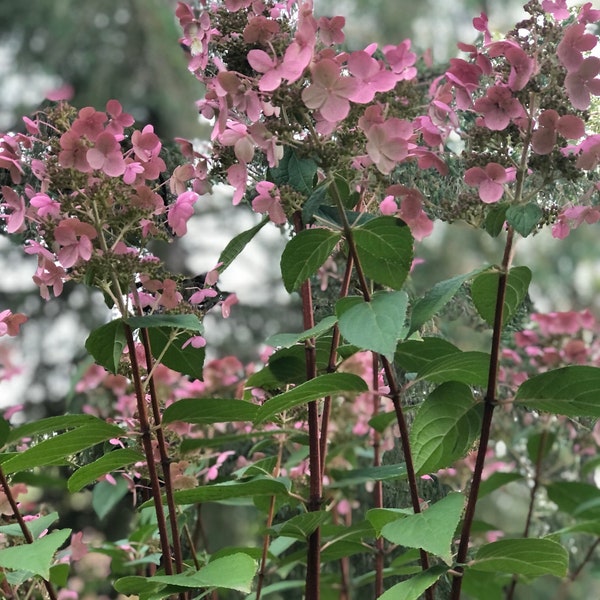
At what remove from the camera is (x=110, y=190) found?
91cm

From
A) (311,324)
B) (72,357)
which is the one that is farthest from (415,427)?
(72,357)

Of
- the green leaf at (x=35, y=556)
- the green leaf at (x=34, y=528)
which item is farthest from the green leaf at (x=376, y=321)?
the green leaf at (x=34, y=528)

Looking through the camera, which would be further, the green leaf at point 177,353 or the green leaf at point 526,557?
the green leaf at point 177,353

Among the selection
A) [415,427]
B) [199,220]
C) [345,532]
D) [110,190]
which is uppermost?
[199,220]

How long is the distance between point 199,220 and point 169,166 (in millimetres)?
3400

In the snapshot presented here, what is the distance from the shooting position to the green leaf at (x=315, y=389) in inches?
34.4

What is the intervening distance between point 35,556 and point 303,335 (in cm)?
34

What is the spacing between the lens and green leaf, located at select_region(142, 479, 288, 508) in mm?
941

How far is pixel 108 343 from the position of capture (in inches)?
38.3

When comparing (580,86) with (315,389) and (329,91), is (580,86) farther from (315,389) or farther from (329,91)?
(315,389)

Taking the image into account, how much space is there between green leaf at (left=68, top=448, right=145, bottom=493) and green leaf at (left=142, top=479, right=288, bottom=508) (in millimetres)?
66

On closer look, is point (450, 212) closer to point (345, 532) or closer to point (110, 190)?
point (110, 190)

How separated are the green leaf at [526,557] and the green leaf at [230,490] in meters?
0.22

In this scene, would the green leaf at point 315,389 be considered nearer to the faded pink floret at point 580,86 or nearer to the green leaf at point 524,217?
the green leaf at point 524,217
